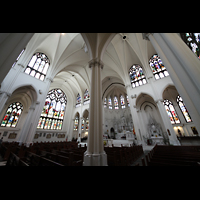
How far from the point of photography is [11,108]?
500 inches

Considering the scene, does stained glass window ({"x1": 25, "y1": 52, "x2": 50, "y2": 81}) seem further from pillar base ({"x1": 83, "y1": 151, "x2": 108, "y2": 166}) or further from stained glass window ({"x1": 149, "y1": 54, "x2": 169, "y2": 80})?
stained glass window ({"x1": 149, "y1": 54, "x2": 169, "y2": 80})

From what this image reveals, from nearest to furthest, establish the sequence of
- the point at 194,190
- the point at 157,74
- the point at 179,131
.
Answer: the point at 194,190
the point at 157,74
the point at 179,131

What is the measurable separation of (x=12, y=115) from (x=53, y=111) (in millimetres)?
5440

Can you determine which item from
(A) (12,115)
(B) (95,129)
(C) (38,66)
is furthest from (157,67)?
(A) (12,115)

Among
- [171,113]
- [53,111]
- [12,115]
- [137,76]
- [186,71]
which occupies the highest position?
[137,76]

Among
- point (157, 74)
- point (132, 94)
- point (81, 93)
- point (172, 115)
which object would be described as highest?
point (81, 93)

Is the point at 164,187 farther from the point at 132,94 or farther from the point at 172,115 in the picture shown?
the point at 172,115

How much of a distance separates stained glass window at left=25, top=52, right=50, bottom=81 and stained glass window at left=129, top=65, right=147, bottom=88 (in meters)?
12.3

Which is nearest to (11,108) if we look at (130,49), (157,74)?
(130,49)

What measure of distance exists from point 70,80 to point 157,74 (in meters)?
15.1

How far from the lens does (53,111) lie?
15.9 meters

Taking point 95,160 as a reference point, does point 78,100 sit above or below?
above

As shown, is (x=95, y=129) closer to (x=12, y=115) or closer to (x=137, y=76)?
(x=137, y=76)
